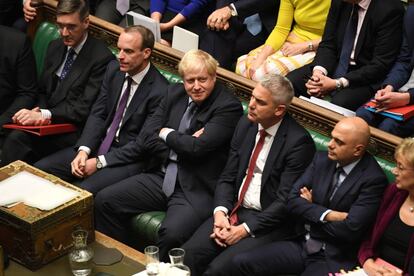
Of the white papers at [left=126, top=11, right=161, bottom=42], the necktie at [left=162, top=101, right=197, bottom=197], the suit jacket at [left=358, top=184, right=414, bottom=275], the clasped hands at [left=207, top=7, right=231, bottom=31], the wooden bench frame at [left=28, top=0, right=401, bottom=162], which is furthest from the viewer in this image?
the clasped hands at [left=207, top=7, right=231, bottom=31]

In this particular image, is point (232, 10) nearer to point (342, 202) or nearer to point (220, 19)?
point (220, 19)

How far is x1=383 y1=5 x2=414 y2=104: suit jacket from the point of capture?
13.3 ft

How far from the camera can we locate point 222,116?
3.91 meters

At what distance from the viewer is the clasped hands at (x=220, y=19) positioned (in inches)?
187

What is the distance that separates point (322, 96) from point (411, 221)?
115cm

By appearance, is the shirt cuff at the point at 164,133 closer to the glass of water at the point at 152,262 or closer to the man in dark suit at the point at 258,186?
the man in dark suit at the point at 258,186

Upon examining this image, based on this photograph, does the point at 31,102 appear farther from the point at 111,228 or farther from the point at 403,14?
the point at 403,14

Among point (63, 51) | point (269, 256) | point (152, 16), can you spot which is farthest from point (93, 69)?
point (269, 256)

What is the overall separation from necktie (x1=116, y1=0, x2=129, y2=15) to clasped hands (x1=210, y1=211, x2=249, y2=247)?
83.7 inches

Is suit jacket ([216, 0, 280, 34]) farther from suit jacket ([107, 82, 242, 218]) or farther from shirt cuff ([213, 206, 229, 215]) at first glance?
shirt cuff ([213, 206, 229, 215])

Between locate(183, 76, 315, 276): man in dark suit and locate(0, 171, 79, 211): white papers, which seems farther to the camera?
locate(183, 76, 315, 276): man in dark suit

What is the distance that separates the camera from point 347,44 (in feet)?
14.0

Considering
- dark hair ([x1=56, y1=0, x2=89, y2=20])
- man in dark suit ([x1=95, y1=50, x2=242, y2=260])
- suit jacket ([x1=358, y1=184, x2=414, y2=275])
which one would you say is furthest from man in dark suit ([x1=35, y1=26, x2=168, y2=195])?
suit jacket ([x1=358, y1=184, x2=414, y2=275])

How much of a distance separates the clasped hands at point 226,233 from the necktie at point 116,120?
0.94m
